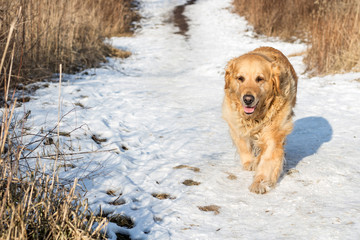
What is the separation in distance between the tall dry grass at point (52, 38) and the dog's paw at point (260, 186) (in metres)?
3.04

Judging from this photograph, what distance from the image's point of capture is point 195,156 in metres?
3.78

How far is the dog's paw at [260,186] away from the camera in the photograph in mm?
2951

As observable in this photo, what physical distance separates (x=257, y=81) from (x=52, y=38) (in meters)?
4.30

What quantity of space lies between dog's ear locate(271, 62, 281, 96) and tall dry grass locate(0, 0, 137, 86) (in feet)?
9.49

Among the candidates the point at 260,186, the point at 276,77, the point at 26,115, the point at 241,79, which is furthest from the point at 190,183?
the point at 26,115

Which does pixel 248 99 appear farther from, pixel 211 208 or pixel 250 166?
pixel 211 208

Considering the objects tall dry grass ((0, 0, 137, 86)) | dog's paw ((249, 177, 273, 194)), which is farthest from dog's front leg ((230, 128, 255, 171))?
tall dry grass ((0, 0, 137, 86))

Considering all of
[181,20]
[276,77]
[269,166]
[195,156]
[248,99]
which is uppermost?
[276,77]

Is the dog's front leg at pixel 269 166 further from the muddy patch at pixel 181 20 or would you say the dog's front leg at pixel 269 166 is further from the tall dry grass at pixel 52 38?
the muddy patch at pixel 181 20

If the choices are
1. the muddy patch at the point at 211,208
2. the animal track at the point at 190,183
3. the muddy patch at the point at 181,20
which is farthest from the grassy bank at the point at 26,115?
the muddy patch at the point at 181,20

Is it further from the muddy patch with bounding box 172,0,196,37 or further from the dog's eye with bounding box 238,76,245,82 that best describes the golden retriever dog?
the muddy patch with bounding box 172,0,196,37

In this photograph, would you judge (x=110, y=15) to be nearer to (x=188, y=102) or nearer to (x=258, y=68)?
(x=188, y=102)

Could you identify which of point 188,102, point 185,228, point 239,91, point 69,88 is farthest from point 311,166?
point 69,88

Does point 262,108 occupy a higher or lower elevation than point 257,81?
lower
